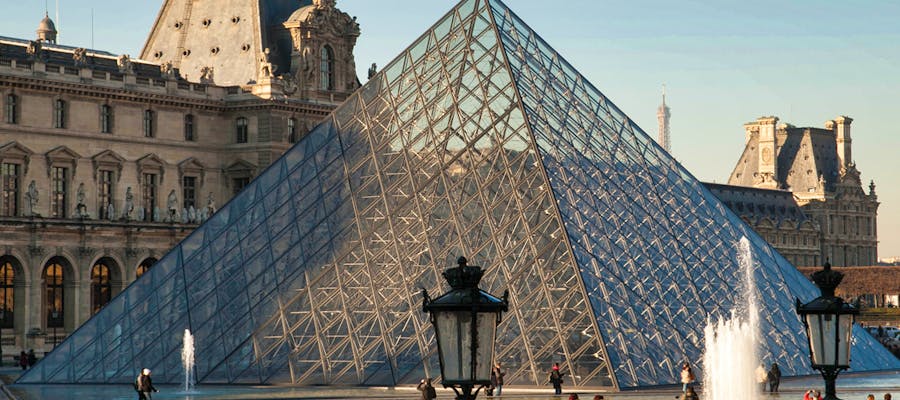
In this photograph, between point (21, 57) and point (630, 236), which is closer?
point (630, 236)

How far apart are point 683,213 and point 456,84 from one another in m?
6.55

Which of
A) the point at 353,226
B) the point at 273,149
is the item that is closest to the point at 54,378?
the point at 353,226

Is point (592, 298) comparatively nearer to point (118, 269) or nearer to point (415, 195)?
point (415, 195)

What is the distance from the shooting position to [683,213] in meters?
46.4

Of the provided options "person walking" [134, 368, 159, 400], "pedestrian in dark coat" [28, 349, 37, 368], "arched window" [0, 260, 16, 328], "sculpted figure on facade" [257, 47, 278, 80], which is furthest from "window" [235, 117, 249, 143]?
"person walking" [134, 368, 159, 400]

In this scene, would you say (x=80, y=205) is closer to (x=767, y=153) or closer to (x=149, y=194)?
(x=149, y=194)

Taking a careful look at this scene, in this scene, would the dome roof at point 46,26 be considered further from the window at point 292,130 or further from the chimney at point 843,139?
the chimney at point 843,139

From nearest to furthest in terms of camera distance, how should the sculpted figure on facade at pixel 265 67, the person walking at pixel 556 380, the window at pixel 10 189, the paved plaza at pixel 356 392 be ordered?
the paved plaza at pixel 356 392 → the person walking at pixel 556 380 → the window at pixel 10 189 → the sculpted figure on facade at pixel 265 67

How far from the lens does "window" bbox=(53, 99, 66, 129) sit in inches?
2992

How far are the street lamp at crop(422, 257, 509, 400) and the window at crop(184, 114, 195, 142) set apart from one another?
2716 inches

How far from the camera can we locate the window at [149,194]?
80.6 meters

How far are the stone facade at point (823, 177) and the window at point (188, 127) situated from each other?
97952mm

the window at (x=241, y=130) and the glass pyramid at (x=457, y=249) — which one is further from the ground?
the window at (x=241, y=130)

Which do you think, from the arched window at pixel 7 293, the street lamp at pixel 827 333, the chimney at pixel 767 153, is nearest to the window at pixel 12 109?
the arched window at pixel 7 293
